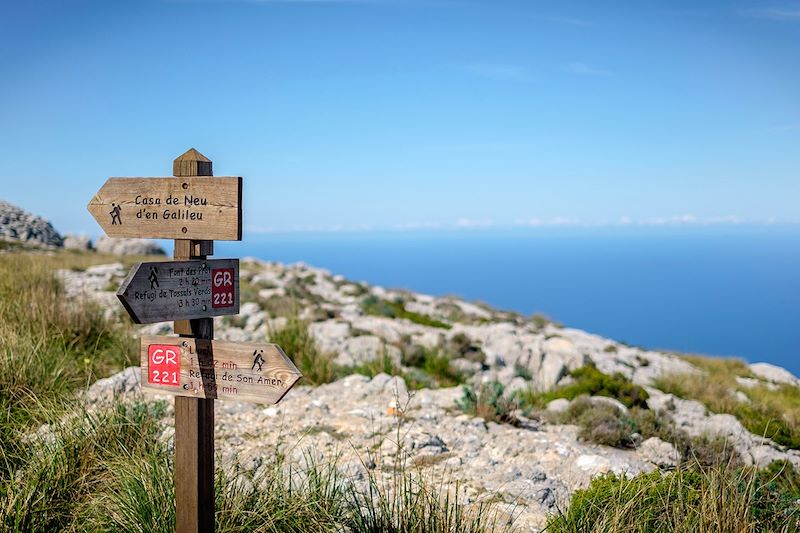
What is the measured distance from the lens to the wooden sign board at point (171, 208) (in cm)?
329

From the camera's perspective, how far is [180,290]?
3252 mm

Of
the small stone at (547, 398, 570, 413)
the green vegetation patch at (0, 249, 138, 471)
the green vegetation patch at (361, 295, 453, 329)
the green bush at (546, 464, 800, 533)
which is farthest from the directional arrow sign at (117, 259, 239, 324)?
the green vegetation patch at (361, 295, 453, 329)

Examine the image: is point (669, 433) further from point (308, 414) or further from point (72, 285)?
point (72, 285)

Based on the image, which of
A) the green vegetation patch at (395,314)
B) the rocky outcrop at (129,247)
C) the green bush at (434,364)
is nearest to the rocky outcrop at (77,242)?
the rocky outcrop at (129,247)

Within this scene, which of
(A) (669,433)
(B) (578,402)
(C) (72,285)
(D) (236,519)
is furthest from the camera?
(C) (72,285)

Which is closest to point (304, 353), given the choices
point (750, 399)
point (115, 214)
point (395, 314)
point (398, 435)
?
point (398, 435)

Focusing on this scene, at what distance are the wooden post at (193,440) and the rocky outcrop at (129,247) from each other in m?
37.6

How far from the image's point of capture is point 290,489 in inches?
150

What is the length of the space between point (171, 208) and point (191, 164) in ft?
0.83

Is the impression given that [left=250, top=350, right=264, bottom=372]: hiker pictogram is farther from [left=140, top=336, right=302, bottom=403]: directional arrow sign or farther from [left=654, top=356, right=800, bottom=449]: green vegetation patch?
[left=654, top=356, right=800, bottom=449]: green vegetation patch

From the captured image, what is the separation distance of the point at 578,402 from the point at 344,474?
392 centimetres

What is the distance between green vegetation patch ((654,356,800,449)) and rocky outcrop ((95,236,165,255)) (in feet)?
108

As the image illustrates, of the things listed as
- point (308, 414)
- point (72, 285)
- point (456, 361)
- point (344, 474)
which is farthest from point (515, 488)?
point (72, 285)

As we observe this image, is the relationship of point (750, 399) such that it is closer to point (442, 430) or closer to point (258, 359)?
point (442, 430)
